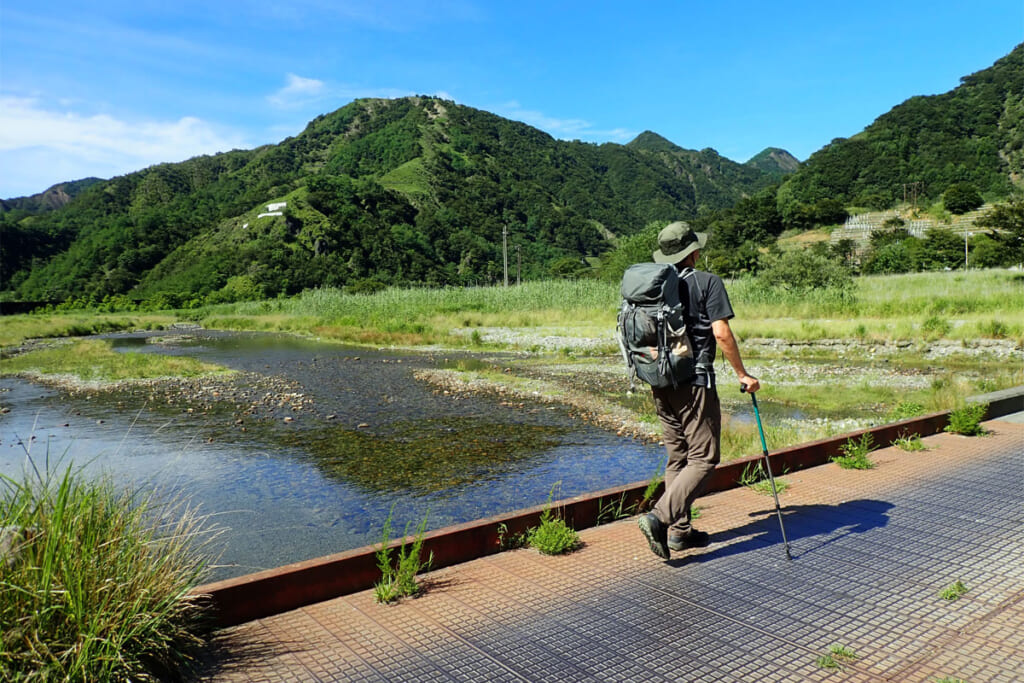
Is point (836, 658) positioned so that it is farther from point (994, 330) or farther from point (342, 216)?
point (342, 216)

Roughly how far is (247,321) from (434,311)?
64.6 ft

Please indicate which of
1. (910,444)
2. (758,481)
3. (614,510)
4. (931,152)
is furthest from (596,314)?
(931,152)

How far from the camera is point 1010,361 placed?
740 inches

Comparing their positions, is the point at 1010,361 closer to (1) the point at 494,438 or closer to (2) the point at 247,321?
(1) the point at 494,438

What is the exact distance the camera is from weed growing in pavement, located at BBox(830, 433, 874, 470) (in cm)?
644

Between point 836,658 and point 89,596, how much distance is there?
3191mm

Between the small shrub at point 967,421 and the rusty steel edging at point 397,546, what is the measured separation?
2421mm

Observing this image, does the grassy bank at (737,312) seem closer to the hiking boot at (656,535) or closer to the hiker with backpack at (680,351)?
the hiker with backpack at (680,351)

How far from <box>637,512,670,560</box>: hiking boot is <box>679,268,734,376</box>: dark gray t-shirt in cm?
97

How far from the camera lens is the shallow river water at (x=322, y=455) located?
7285 millimetres

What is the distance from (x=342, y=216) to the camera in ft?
352

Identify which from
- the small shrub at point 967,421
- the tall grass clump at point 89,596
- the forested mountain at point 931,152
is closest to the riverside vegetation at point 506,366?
the tall grass clump at point 89,596

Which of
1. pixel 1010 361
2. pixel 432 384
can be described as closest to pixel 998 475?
pixel 432 384

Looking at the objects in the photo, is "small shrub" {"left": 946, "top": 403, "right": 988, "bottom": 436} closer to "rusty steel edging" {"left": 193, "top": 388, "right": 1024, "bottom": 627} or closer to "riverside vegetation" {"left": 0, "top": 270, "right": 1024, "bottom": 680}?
"riverside vegetation" {"left": 0, "top": 270, "right": 1024, "bottom": 680}
